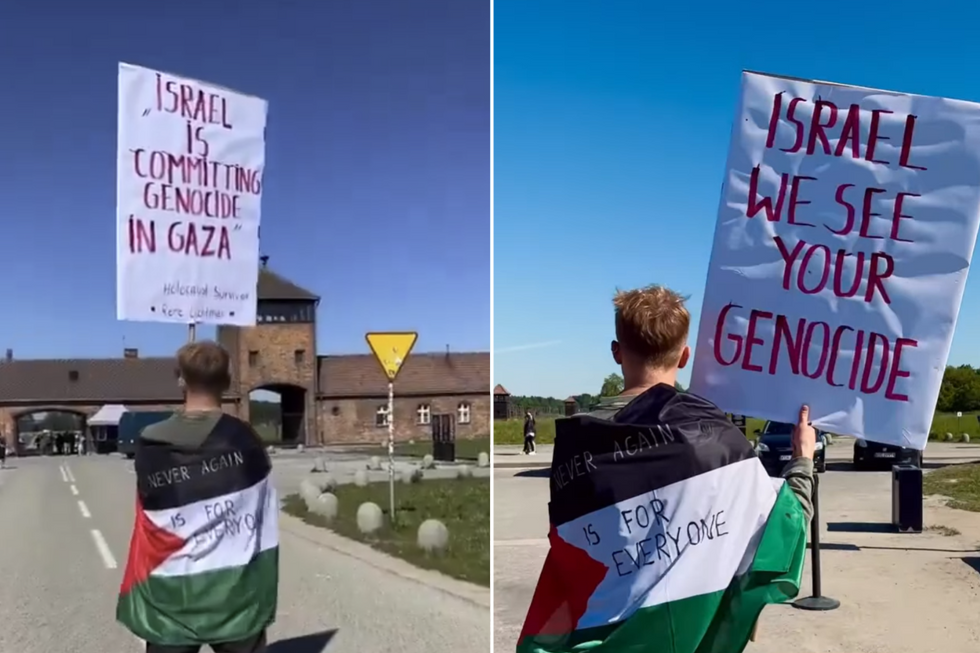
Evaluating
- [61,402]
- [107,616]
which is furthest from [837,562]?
[61,402]

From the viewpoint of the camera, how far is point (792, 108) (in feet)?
9.78

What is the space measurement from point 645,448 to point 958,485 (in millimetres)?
18113

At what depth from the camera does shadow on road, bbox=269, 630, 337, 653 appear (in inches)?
257

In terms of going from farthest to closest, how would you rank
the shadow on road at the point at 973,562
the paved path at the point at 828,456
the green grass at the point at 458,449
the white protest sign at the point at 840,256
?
the green grass at the point at 458,449, the paved path at the point at 828,456, the shadow on road at the point at 973,562, the white protest sign at the point at 840,256

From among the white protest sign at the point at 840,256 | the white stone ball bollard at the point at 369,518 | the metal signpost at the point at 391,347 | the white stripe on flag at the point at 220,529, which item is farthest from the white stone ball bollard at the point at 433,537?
the white protest sign at the point at 840,256

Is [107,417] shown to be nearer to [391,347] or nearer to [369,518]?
[369,518]

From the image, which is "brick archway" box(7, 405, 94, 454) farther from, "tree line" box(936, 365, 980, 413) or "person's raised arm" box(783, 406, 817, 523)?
"tree line" box(936, 365, 980, 413)

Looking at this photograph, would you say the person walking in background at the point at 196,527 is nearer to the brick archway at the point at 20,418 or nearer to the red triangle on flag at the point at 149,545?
the red triangle on flag at the point at 149,545

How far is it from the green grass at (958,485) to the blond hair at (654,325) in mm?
13725

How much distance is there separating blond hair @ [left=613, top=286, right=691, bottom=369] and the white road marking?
9459 millimetres

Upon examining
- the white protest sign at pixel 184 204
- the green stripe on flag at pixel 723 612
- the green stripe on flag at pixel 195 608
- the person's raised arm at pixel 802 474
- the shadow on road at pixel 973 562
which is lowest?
the shadow on road at pixel 973 562

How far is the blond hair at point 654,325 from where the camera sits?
7.60 feet

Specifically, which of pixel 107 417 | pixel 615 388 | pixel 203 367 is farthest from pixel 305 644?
pixel 107 417

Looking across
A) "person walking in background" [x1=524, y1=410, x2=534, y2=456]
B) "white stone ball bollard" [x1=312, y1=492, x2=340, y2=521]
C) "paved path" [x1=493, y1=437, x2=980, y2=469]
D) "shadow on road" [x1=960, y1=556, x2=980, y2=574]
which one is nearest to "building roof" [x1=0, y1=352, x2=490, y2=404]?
"paved path" [x1=493, y1=437, x2=980, y2=469]
